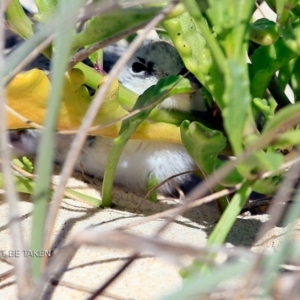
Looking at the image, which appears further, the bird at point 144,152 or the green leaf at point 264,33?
the bird at point 144,152

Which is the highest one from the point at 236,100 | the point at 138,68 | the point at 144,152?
the point at 236,100

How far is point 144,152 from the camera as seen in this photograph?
4.63 ft

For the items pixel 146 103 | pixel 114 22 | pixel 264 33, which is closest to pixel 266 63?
pixel 264 33

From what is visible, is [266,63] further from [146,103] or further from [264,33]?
[146,103]

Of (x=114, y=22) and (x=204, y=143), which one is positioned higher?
(x=114, y=22)

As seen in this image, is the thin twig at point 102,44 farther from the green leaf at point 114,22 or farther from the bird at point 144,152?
the bird at point 144,152

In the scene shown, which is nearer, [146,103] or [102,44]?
[102,44]

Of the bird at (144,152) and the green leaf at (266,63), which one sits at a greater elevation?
the green leaf at (266,63)

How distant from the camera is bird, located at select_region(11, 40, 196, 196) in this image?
139cm

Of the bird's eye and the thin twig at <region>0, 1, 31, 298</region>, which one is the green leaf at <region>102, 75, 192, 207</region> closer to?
the thin twig at <region>0, 1, 31, 298</region>

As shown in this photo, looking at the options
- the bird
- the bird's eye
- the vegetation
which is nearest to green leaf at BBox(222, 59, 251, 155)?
the vegetation

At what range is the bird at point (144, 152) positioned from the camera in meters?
1.39

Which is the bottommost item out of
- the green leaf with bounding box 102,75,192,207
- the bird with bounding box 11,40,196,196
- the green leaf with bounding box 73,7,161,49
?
the bird with bounding box 11,40,196,196

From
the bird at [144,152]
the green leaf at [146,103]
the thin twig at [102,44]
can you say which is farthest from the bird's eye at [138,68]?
the thin twig at [102,44]
